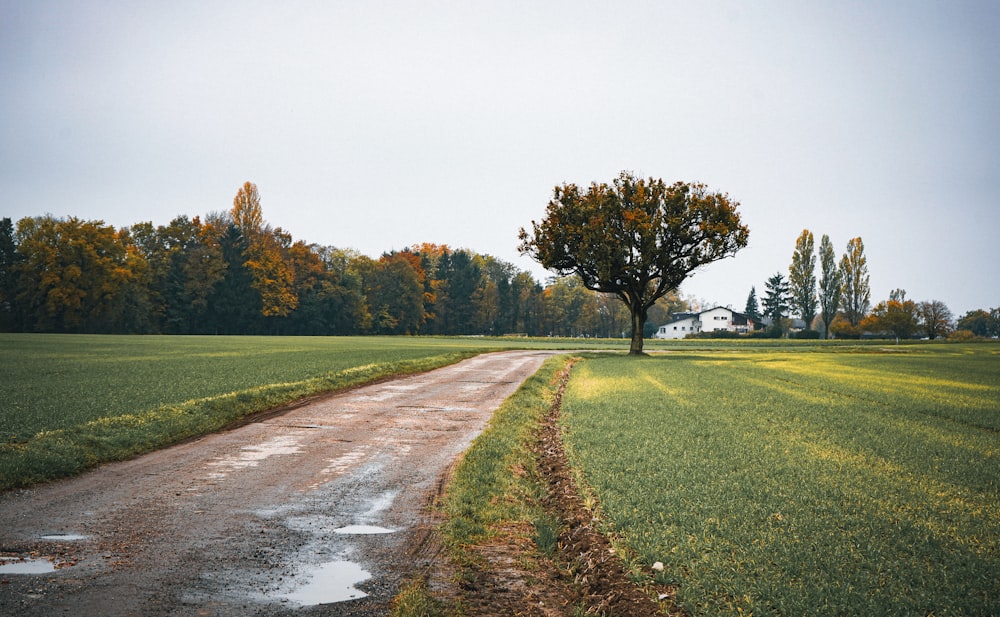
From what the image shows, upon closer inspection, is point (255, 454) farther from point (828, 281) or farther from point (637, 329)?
point (828, 281)

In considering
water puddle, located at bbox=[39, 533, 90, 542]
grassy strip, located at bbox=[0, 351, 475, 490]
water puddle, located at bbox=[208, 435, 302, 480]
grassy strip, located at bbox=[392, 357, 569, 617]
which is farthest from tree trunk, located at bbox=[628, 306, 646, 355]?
water puddle, located at bbox=[39, 533, 90, 542]

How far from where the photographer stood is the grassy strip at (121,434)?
7.70 m

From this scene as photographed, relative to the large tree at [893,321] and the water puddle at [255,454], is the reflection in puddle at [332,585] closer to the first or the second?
the water puddle at [255,454]

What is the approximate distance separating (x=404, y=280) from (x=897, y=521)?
10921 centimetres

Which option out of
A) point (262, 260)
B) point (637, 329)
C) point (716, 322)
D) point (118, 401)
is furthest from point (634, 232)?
point (716, 322)

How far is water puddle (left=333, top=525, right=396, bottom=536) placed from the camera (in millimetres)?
5645

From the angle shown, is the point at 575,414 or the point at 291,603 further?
the point at 575,414

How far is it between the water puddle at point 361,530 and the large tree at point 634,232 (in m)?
38.4

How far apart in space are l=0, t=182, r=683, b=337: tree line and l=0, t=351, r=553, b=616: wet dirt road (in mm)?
81376

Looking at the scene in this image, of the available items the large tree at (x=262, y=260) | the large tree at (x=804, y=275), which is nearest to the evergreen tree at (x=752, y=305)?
the large tree at (x=804, y=275)

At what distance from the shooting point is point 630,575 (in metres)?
4.63

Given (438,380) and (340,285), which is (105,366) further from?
(340,285)

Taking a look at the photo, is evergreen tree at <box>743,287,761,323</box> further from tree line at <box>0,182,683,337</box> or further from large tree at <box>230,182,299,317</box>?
large tree at <box>230,182,299,317</box>

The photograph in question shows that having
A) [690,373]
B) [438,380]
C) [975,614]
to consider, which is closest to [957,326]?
[690,373]
